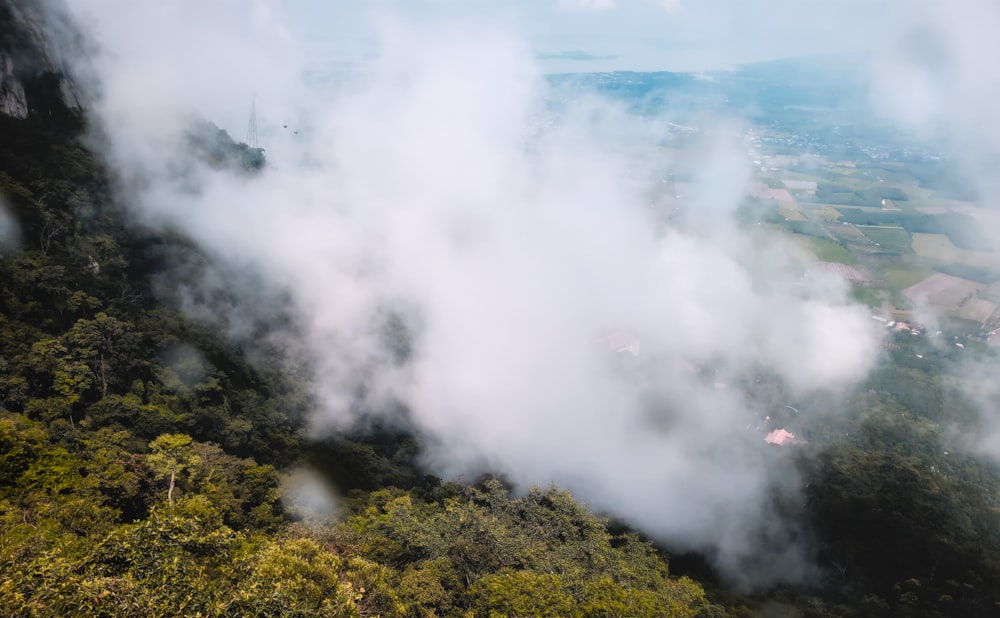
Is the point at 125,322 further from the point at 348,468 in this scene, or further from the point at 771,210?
the point at 771,210

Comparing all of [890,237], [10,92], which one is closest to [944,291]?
[890,237]

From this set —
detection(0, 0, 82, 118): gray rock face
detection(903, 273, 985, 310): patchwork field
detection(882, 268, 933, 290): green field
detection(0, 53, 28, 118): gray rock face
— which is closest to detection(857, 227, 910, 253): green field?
detection(882, 268, 933, 290): green field

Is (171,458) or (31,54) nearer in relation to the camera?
(171,458)

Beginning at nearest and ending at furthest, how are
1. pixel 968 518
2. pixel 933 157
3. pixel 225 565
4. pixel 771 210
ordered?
pixel 225 565 < pixel 968 518 < pixel 771 210 < pixel 933 157

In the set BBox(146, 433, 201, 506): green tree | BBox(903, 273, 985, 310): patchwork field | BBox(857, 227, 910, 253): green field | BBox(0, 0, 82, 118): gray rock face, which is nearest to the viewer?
BBox(146, 433, 201, 506): green tree

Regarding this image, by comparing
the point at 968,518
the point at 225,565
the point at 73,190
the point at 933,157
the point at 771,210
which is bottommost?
the point at 968,518

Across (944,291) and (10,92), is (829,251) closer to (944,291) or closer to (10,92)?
(944,291)

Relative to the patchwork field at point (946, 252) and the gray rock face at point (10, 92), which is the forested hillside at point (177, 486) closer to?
the gray rock face at point (10, 92)

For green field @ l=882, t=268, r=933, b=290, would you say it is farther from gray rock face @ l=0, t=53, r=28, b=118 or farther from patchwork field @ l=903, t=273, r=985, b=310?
gray rock face @ l=0, t=53, r=28, b=118

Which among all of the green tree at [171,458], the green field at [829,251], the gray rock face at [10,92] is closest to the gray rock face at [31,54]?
the gray rock face at [10,92]

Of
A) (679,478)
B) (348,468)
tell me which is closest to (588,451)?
(679,478)

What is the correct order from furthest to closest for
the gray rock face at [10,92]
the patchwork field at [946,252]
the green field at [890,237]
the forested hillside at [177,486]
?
the green field at [890,237], the patchwork field at [946,252], the gray rock face at [10,92], the forested hillside at [177,486]
